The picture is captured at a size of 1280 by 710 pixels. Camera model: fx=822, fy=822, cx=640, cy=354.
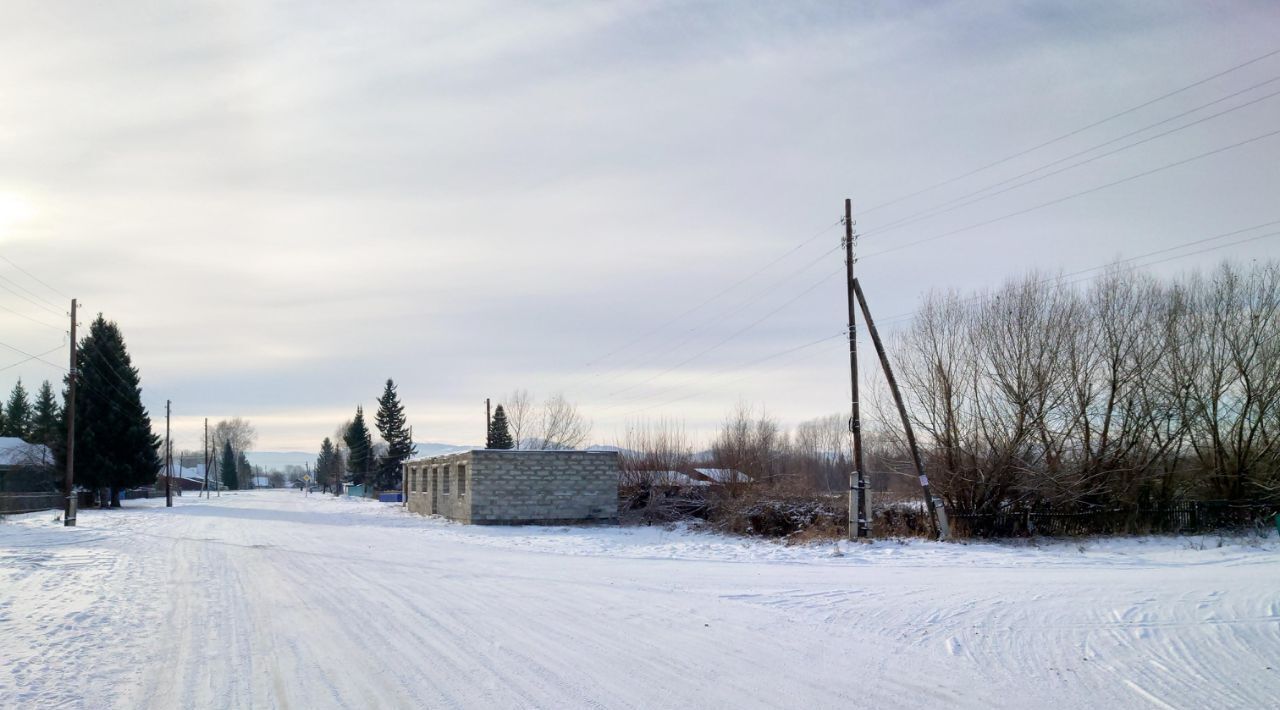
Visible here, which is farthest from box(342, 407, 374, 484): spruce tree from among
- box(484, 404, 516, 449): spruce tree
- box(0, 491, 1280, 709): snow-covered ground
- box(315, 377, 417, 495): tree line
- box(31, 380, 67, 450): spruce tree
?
box(0, 491, 1280, 709): snow-covered ground

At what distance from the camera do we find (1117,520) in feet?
72.4

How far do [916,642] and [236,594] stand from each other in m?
9.05

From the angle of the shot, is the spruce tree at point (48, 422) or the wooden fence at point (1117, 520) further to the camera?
the spruce tree at point (48, 422)

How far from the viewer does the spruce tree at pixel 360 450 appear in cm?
7962

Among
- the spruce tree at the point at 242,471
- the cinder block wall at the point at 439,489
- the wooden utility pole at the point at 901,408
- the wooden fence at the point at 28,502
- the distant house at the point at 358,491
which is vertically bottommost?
the spruce tree at the point at 242,471

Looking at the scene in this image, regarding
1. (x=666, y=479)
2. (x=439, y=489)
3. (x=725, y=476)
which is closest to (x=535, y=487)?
(x=666, y=479)

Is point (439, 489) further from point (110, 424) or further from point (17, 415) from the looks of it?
point (17, 415)

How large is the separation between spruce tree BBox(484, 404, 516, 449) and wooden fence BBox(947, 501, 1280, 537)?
50164mm

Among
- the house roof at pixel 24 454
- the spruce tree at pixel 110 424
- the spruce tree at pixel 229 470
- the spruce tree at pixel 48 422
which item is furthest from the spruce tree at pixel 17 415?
the spruce tree at pixel 229 470

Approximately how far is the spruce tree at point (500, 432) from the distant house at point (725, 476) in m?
34.9

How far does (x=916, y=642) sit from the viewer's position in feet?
27.6

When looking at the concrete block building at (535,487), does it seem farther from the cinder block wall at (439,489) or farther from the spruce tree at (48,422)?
the spruce tree at (48,422)

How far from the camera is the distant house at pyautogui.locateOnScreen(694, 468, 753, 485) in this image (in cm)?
3203

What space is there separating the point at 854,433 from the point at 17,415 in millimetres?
84298
